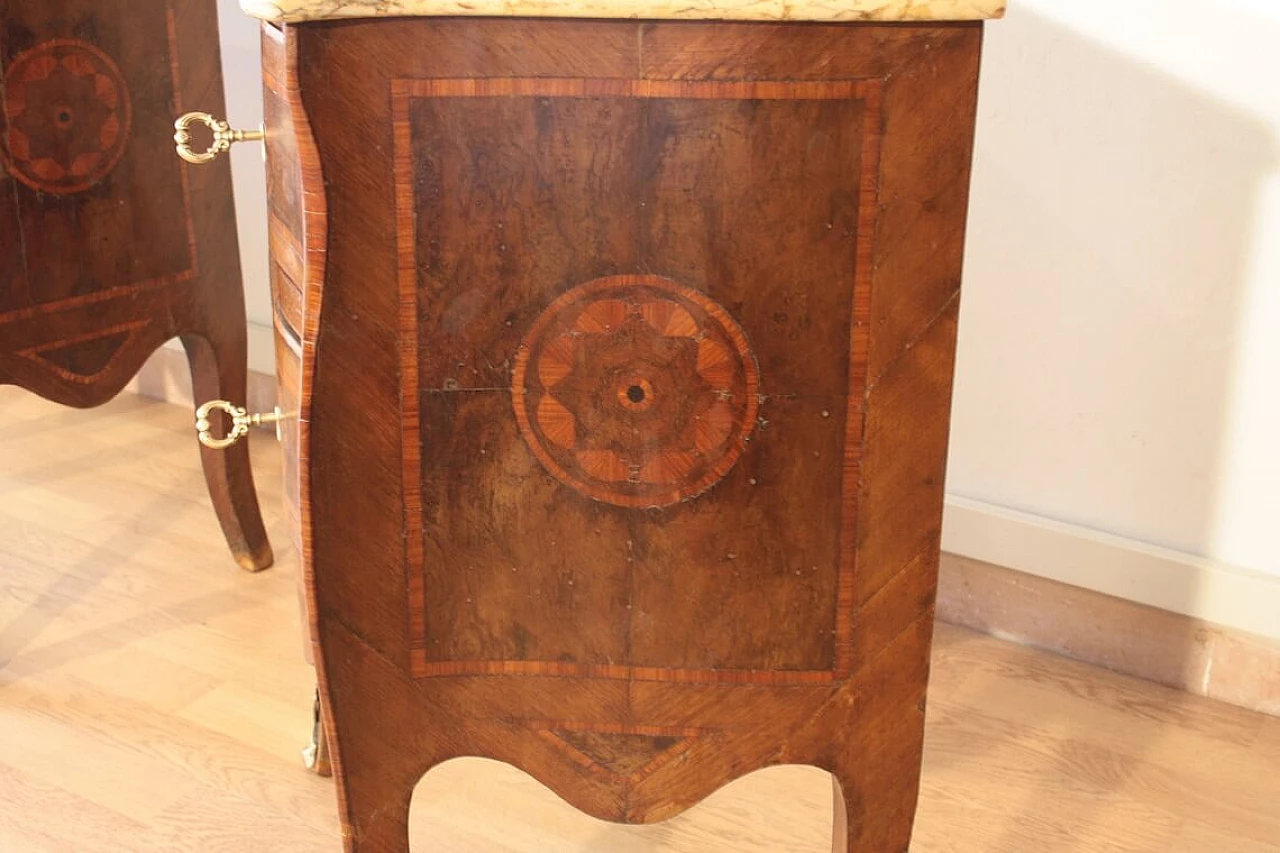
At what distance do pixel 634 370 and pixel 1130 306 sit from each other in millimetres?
970

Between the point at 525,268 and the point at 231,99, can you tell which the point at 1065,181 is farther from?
the point at 231,99

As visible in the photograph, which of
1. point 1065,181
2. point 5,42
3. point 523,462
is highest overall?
point 5,42

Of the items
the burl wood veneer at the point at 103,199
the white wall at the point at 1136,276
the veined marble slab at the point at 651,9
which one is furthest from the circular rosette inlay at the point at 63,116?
the white wall at the point at 1136,276

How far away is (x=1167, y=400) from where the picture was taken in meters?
1.74

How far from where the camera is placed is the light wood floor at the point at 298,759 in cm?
153

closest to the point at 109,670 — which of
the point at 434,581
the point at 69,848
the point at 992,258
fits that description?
the point at 69,848

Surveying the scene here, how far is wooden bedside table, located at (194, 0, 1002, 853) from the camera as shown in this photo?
35.9 inches

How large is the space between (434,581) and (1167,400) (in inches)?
42.3

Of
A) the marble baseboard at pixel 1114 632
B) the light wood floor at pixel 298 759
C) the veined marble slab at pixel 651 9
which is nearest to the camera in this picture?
the veined marble slab at pixel 651 9

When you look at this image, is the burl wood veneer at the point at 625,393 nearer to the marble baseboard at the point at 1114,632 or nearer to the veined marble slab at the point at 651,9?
the veined marble slab at the point at 651,9

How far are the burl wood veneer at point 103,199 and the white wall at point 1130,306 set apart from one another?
101cm

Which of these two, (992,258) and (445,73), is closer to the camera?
(445,73)

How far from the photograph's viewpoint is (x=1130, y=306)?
1.73 m

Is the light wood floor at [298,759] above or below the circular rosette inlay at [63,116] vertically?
below
